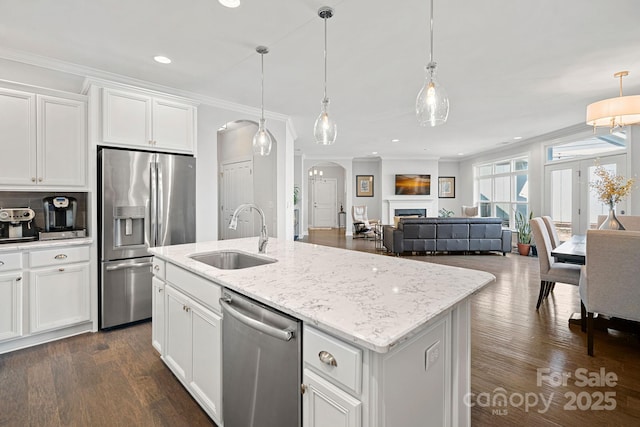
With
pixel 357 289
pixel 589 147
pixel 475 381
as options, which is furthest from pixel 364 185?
pixel 357 289

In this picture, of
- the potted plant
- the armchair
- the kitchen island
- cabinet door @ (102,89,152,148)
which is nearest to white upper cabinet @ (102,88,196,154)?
cabinet door @ (102,89,152,148)

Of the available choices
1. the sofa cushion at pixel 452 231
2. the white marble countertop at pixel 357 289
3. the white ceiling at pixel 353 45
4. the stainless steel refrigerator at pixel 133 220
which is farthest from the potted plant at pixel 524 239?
the stainless steel refrigerator at pixel 133 220

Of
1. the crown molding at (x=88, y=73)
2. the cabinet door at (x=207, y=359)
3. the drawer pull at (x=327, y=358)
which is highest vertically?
the crown molding at (x=88, y=73)

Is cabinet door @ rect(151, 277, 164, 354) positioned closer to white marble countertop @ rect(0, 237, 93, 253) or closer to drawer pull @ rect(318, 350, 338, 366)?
white marble countertop @ rect(0, 237, 93, 253)

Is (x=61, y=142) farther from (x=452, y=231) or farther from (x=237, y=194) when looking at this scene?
(x=452, y=231)

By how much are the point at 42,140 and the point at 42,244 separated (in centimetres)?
98

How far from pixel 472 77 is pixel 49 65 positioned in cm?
450

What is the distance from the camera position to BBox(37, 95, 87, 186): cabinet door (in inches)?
111

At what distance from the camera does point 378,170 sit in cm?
1088

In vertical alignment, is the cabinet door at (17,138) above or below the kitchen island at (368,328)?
above

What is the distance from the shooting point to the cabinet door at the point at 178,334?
1.86 meters

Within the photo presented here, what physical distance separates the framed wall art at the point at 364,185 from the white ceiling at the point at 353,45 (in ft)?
Answer: 20.8

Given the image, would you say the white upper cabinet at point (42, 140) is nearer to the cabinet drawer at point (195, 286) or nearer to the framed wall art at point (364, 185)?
the cabinet drawer at point (195, 286)

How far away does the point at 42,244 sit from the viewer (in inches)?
104
